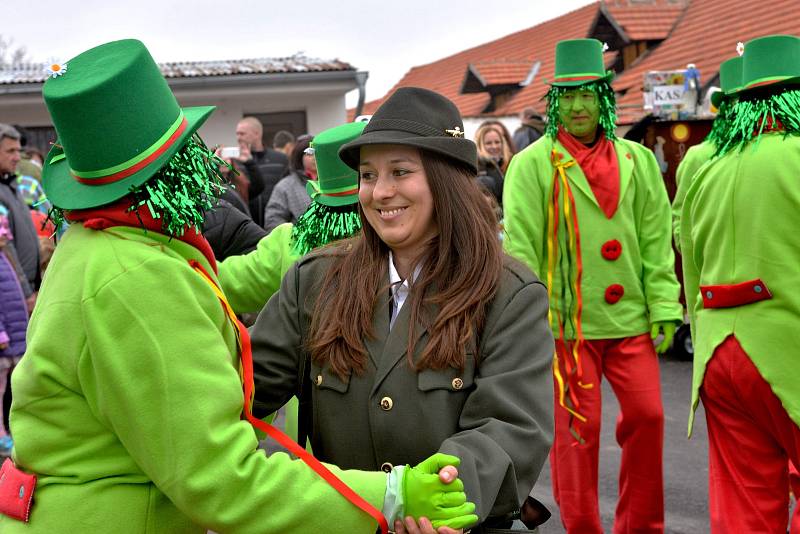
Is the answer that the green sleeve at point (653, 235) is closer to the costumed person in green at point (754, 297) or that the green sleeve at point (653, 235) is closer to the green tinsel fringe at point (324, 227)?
the costumed person in green at point (754, 297)

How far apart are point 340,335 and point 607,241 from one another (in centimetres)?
284

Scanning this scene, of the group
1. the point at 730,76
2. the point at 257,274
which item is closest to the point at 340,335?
the point at 257,274

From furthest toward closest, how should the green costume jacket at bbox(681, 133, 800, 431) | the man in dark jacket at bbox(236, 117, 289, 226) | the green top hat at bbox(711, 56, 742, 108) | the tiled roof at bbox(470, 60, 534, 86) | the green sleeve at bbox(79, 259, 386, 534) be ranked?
the tiled roof at bbox(470, 60, 534, 86) < the man in dark jacket at bbox(236, 117, 289, 226) < the green top hat at bbox(711, 56, 742, 108) < the green costume jacket at bbox(681, 133, 800, 431) < the green sleeve at bbox(79, 259, 386, 534)

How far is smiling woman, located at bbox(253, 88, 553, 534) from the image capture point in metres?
2.60

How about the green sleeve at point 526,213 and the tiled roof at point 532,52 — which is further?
the tiled roof at point 532,52

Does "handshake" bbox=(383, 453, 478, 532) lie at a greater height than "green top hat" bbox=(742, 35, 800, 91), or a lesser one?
lesser

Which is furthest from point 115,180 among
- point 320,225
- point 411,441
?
point 320,225

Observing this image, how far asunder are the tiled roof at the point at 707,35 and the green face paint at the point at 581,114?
10396 millimetres

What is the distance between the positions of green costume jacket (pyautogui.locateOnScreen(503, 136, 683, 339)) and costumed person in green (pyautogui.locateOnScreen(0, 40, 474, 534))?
3031 mm

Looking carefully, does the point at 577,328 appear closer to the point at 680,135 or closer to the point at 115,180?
the point at 115,180

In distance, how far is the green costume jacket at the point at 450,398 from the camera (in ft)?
8.38

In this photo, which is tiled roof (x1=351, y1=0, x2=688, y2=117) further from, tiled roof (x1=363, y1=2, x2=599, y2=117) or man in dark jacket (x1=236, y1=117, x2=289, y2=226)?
man in dark jacket (x1=236, y1=117, x2=289, y2=226)

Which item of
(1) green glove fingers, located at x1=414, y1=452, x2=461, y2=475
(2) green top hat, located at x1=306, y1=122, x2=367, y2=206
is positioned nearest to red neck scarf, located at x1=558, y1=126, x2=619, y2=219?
(2) green top hat, located at x1=306, y1=122, x2=367, y2=206

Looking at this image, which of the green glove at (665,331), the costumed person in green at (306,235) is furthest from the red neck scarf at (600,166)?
the costumed person in green at (306,235)
